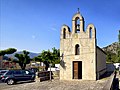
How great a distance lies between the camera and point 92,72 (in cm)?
2439

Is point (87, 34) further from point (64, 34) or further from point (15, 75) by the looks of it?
point (15, 75)

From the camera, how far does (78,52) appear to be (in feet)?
84.6

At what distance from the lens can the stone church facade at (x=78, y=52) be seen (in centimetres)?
2461

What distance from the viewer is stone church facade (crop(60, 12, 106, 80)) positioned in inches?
969

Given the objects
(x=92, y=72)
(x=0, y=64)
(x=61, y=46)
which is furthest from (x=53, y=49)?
(x=0, y=64)

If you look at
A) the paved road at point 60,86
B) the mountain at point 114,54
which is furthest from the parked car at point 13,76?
the mountain at point 114,54

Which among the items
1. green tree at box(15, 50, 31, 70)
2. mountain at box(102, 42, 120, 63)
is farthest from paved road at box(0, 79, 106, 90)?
green tree at box(15, 50, 31, 70)

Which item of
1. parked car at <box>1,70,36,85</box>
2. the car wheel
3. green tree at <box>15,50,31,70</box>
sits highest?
green tree at <box>15,50,31,70</box>

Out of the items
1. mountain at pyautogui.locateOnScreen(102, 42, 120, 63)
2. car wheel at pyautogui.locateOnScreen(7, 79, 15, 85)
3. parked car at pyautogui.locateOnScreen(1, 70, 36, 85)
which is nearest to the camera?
car wheel at pyautogui.locateOnScreen(7, 79, 15, 85)

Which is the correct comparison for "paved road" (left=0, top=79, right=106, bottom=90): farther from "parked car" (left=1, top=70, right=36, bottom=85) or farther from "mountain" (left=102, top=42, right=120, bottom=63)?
"mountain" (left=102, top=42, right=120, bottom=63)

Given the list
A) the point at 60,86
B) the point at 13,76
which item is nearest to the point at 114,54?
the point at 13,76

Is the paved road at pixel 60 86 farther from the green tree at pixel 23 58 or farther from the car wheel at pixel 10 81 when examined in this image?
the green tree at pixel 23 58

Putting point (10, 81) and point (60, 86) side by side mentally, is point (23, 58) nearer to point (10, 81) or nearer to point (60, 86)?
point (10, 81)

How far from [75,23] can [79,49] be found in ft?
10.9
